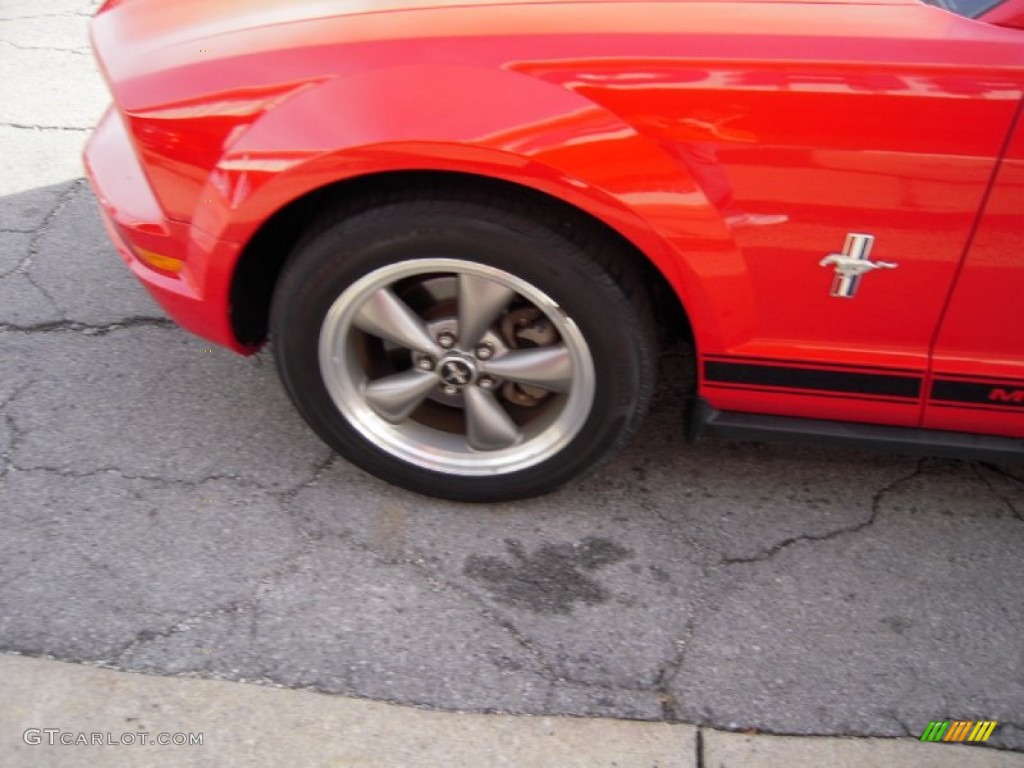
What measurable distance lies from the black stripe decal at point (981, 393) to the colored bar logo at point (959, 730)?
64 centimetres

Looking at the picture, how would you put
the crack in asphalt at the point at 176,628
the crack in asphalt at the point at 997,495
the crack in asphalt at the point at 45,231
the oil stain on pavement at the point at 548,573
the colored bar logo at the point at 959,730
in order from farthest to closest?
the crack in asphalt at the point at 45,231
the crack in asphalt at the point at 997,495
the oil stain on pavement at the point at 548,573
the crack in asphalt at the point at 176,628
the colored bar logo at the point at 959,730

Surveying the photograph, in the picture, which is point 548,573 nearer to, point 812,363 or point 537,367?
point 537,367

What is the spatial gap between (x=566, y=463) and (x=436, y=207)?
687 mm

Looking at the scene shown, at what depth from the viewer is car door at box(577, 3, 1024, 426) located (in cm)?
176

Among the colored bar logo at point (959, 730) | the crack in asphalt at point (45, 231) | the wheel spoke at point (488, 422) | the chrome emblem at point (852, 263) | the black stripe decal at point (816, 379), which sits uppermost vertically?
the chrome emblem at point (852, 263)

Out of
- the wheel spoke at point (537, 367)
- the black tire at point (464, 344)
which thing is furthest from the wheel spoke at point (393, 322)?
the wheel spoke at point (537, 367)

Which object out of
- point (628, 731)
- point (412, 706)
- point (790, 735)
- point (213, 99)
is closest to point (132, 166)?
point (213, 99)

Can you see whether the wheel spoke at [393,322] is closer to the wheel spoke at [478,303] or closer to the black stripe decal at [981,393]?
the wheel spoke at [478,303]

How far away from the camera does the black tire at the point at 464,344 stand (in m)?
2.06

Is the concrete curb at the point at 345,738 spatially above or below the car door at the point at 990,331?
below

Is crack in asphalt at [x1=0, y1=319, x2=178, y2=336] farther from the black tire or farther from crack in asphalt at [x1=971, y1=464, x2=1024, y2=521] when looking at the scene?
crack in asphalt at [x1=971, y1=464, x2=1024, y2=521]

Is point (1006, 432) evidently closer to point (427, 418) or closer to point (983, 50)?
point (983, 50)

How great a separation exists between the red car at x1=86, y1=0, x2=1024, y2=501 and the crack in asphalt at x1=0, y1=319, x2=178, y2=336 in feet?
2.17

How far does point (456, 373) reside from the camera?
7.65ft
